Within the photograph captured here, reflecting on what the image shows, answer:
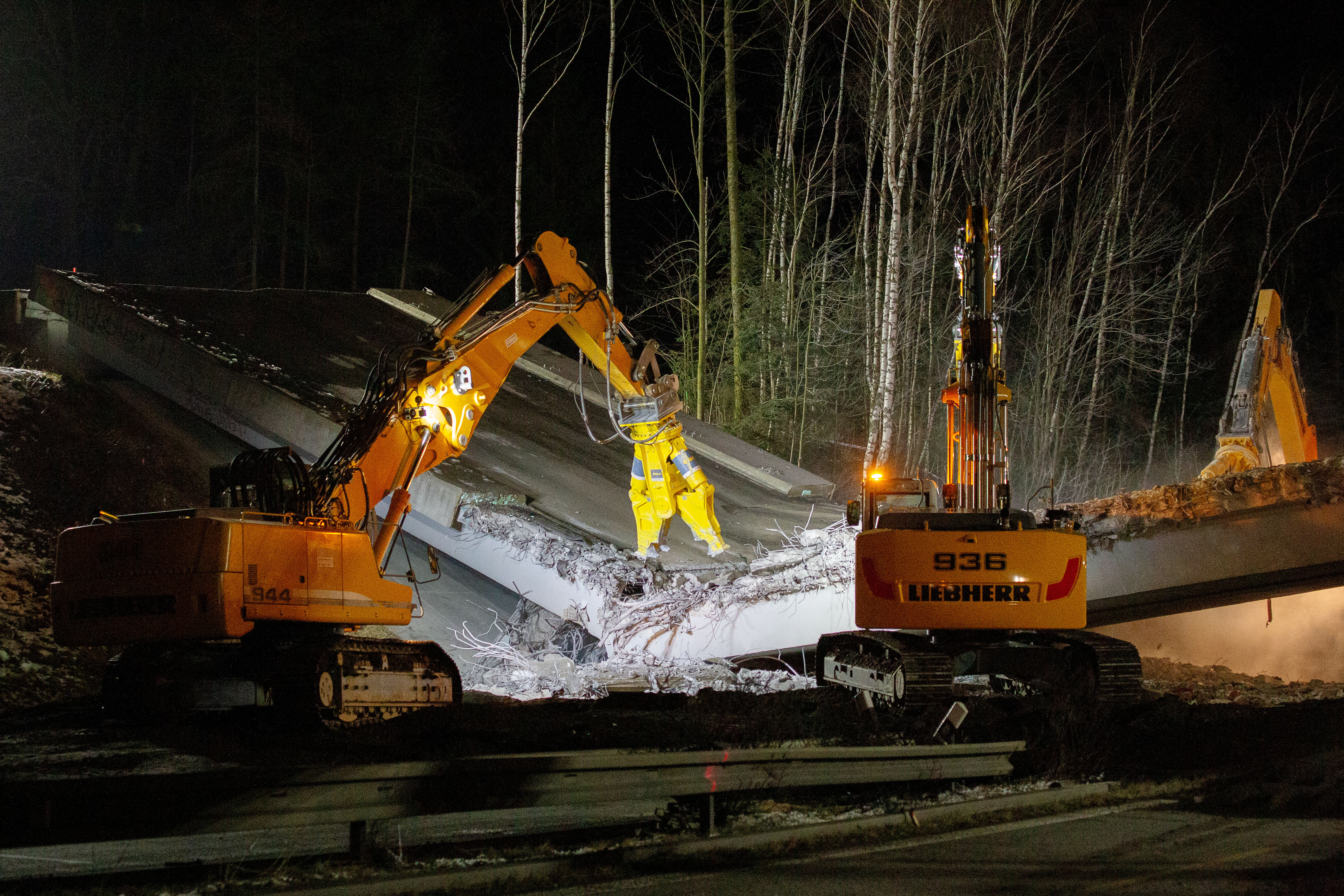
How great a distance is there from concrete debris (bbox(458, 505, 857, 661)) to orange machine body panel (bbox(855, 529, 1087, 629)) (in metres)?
3.09

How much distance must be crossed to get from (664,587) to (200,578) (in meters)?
6.15

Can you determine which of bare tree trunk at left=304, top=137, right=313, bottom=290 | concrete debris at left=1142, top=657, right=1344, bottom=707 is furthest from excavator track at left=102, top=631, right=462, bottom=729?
bare tree trunk at left=304, top=137, right=313, bottom=290

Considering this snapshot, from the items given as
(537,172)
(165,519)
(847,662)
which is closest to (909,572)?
(847,662)

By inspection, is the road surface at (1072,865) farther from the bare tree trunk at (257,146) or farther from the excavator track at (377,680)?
the bare tree trunk at (257,146)

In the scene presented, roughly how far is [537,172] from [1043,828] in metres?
40.5

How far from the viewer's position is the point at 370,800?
16.8 feet

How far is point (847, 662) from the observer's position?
9.95 meters

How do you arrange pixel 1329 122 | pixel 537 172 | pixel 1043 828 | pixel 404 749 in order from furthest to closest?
pixel 537 172, pixel 1329 122, pixel 404 749, pixel 1043 828

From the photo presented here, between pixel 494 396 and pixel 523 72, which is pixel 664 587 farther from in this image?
pixel 523 72

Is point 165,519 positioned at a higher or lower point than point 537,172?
lower

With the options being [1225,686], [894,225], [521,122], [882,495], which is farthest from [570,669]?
[521,122]

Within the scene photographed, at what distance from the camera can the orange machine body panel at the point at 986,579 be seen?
29.2 ft

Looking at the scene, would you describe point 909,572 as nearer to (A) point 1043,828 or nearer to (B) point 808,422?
(A) point 1043,828

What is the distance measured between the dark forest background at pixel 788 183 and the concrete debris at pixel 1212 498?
8.65 metres
